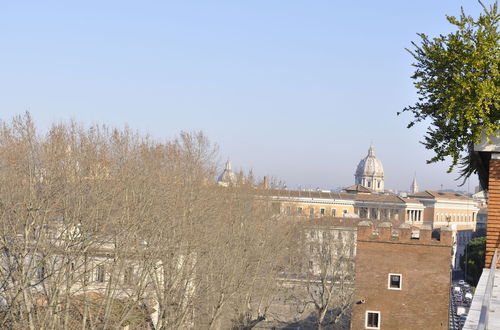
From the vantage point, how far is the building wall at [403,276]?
88.2 ft

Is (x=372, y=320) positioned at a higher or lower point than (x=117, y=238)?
lower

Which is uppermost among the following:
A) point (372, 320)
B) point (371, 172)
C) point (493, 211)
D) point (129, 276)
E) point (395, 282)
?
point (371, 172)

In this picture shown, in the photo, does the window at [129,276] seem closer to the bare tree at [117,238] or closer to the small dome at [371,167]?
the bare tree at [117,238]

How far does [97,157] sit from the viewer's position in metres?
30.8

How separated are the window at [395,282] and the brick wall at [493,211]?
50.8ft

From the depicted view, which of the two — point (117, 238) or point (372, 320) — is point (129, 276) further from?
point (372, 320)

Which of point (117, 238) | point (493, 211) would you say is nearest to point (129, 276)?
point (117, 238)

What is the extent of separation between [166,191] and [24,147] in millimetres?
6581

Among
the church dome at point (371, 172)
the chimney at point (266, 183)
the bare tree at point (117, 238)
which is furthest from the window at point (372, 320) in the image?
the church dome at point (371, 172)

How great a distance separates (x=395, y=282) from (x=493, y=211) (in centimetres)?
1581

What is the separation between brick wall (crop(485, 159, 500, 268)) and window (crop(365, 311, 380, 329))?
1542 centimetres

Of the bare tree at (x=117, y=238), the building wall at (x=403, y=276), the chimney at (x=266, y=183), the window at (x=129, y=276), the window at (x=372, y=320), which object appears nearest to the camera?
the bare tree at (x=117, y=238)

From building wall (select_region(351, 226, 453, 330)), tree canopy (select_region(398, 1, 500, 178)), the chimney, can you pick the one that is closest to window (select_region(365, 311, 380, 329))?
building wall (select_region(351, 226, 453, 330))

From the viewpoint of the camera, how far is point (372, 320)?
26.9 m
